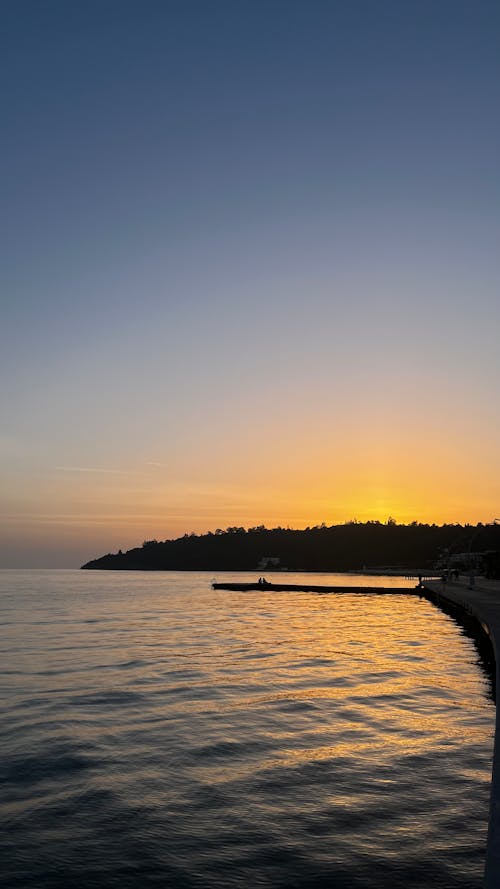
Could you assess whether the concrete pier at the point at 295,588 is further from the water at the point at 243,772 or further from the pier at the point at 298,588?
the water at the point at 243,772

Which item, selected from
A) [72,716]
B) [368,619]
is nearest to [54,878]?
[72,716]

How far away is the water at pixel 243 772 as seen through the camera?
38.4ft

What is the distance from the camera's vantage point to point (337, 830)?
43.0 ft

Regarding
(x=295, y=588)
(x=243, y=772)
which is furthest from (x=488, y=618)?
(x=295, y=588)

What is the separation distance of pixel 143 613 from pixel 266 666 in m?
44.8

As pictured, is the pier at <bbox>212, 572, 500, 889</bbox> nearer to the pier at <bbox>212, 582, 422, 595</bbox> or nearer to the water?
the pier at <bbox>212, 582, 422, 595</bbox>

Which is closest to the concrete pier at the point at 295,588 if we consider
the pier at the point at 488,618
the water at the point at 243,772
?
the pier at the point at 488,618

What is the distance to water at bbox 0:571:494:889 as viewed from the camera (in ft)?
38.4

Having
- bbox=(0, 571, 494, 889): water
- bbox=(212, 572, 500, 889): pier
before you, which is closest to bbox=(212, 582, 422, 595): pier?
bbox=(212, 572, 500, 889): pier

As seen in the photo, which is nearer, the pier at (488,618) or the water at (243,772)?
the pier at (488,618)

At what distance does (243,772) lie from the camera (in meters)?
17.1

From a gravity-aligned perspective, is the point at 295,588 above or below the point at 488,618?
above

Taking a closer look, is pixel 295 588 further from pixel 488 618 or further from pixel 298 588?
pixel 488 618

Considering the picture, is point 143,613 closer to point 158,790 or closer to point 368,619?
point 368,619
